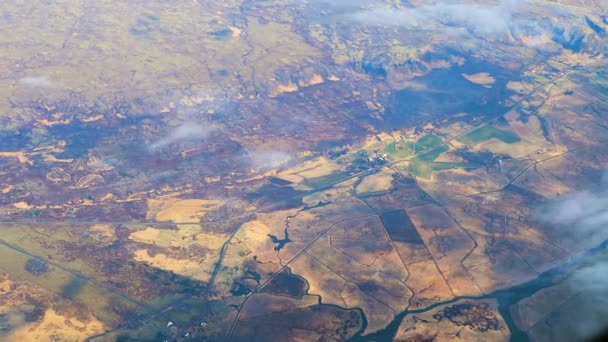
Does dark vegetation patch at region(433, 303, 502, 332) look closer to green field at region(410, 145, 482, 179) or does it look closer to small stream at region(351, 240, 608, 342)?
small stream at region(351, 240, 608, 342)

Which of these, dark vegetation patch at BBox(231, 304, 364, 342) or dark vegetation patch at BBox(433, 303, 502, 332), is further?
dark vegetation patch at BBox(433, 303, 502, 332)

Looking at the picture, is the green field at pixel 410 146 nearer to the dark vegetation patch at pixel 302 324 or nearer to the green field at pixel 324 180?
the green field at pixel 324 180

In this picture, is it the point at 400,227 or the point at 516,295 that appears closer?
the point at 516,295

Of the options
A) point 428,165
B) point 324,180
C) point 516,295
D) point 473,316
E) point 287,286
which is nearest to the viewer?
point 473,316

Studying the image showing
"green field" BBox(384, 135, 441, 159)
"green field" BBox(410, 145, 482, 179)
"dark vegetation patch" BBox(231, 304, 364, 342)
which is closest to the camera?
"dark vegetation patch" BBox(231, 304, 364, 342)

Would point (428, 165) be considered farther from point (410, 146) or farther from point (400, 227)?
point (400, 227)

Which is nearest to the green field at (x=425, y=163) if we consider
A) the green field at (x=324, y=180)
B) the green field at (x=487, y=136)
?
the green field at (x=487, y=136)

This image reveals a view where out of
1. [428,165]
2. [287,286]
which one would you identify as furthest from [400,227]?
[428,165]

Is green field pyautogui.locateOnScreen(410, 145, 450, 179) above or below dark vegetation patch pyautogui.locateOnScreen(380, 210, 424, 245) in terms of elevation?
below

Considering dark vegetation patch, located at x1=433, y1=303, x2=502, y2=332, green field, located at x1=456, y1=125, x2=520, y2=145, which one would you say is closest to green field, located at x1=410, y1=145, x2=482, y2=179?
green field, located at x1=456, y1=125, x2=520, y2=145
